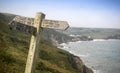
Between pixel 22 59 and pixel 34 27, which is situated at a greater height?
pixel 34 27

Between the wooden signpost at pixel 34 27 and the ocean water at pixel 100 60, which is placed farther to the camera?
the ocean water at pixel 100 60

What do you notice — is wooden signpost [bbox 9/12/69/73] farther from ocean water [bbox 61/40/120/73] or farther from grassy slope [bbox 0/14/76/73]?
ocean water [bbox 61/40/120/73]

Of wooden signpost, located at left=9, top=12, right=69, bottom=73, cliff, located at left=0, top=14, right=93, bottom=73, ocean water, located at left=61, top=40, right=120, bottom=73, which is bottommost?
ocean water, located at left=61, top=40, right=120, bottom=73

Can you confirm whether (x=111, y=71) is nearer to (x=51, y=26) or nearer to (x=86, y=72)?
(x=86, y=72)

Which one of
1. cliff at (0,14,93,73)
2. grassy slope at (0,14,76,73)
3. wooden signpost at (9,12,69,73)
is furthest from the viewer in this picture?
cliff at (0,14,93,73)

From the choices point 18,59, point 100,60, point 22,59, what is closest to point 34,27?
point 18,59

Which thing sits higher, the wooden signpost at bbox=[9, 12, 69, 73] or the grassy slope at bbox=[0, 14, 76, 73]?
the wooden signpost at bbox=[9, 12, 69, 73]

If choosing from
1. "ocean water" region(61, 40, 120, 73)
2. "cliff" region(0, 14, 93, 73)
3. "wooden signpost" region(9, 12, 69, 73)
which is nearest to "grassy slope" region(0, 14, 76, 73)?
"cliff" region(0, 14, 93, 73)

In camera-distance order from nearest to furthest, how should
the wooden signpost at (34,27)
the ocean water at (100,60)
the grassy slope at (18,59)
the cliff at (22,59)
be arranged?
the wooden signpost at (34,27) → the grassy slope at (18,59) → the cliff at (22,59) → the ocean water at (100,60)

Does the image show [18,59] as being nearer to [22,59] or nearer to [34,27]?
[22,59]

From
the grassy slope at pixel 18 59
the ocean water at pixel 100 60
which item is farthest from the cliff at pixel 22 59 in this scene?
the ocean water at pixel 100 60

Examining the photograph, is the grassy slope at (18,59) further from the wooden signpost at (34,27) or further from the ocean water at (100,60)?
the ocean water at (100,60)

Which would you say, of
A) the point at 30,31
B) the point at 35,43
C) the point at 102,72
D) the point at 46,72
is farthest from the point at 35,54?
the point at 102,72
